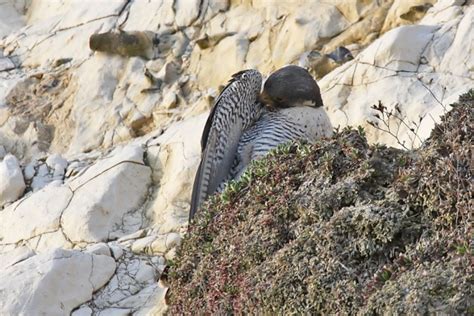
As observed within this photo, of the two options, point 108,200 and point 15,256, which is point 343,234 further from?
point 108,200

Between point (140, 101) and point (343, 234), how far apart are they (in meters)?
7.31

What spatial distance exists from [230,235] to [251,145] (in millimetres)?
2797

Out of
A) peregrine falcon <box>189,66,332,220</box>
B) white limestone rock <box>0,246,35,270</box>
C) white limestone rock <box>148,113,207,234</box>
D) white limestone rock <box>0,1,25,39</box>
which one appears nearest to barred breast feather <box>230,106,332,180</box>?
peregrine falcon <box>189,66,332,220</box>

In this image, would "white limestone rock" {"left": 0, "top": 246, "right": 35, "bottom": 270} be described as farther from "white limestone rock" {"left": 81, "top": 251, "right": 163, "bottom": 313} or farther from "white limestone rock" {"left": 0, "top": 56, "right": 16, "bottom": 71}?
"white limestone rock" {"left": 0, "top": 56, "right": 16, "bottom": 71}

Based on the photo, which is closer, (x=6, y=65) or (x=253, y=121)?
(x=253, y=121)

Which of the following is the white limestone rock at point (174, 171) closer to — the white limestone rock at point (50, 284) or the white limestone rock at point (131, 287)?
the white limestone rock at point (131, 287)

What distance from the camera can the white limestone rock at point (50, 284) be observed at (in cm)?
821

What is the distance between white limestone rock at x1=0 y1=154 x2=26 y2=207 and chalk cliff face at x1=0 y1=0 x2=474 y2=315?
0.05 feet

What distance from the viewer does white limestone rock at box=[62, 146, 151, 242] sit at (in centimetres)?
1052

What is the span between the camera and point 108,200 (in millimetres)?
10695

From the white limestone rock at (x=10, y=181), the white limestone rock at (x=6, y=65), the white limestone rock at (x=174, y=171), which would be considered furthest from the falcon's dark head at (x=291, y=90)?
the white limestone rock at (x=6, y=65)

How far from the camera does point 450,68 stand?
34.9 feet

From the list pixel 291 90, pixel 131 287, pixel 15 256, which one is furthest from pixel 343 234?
pixel 15 256

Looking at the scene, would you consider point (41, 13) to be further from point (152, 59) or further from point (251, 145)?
point (251, 145)
